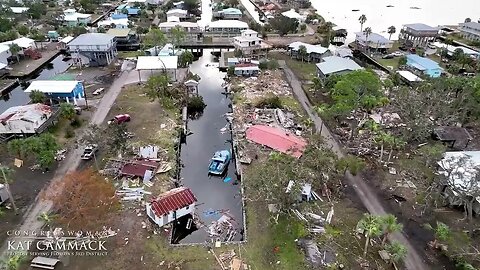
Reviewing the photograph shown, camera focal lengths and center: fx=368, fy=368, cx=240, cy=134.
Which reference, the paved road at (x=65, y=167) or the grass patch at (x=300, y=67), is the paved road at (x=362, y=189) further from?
the paved road at (x=65, y=167)

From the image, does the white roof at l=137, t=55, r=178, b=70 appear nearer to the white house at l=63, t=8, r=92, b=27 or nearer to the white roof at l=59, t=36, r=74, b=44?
the white roof at l=59, t=36, r=74, b=44

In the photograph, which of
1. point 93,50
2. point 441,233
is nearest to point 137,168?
point 441,233

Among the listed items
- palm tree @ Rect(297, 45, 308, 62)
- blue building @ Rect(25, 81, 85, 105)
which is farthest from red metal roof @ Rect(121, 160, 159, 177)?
palm tree @ Rect(297, 45, 308, 62)

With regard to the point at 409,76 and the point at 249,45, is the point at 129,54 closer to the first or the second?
the point at 249,45

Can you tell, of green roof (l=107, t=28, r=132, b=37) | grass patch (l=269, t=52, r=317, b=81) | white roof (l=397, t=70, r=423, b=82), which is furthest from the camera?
green roof (l=107, t=28, r=132, b=37)

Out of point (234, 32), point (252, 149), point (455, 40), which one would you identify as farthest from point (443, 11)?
point (252, 149)

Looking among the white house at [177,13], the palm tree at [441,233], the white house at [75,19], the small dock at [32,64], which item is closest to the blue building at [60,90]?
the small dock at [32,64]
